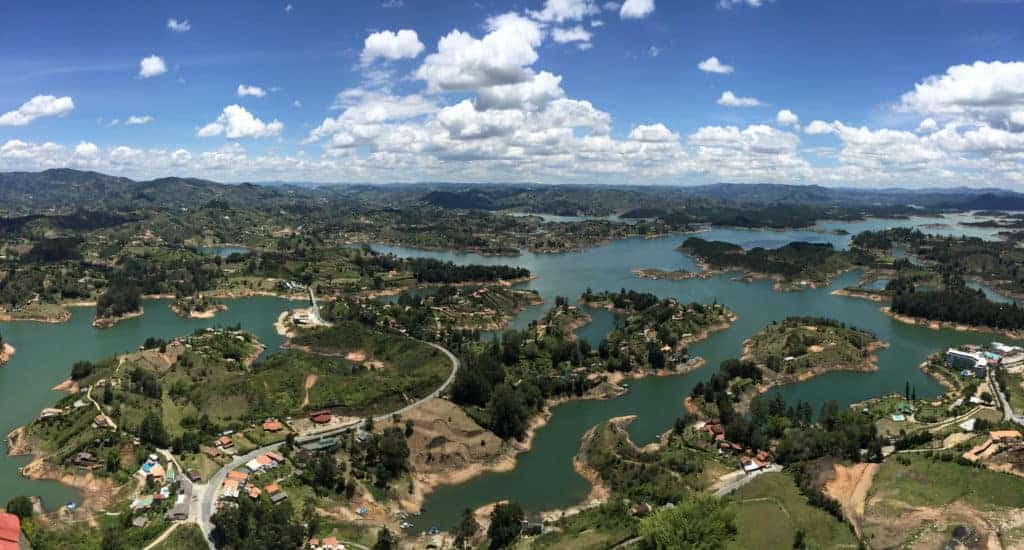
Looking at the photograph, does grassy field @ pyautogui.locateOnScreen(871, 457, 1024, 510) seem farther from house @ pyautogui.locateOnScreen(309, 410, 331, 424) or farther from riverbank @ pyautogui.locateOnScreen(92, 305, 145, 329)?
riverbank @ pyautogui.locateOnScreen(92, 305, 145, 329)

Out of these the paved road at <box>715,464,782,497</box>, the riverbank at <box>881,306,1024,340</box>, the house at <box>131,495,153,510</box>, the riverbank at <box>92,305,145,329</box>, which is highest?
the riverbank at <box>881,306,1024,340</box>

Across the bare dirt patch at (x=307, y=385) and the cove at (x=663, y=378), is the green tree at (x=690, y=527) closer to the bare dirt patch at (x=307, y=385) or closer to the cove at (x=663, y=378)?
the cove at (x=663, y=378)

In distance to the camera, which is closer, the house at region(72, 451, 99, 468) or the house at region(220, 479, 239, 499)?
the house at region(220, 479, 239, 499)

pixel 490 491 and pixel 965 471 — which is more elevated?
pixel 965 471

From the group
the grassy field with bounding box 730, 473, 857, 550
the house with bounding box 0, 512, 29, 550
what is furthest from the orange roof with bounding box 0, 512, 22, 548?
the grassy field with bounding box 730, 473, 857, 550

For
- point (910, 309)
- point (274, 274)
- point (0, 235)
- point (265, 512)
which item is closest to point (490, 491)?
point (265, 512)

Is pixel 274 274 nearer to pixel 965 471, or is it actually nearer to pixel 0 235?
pixel 0 235
